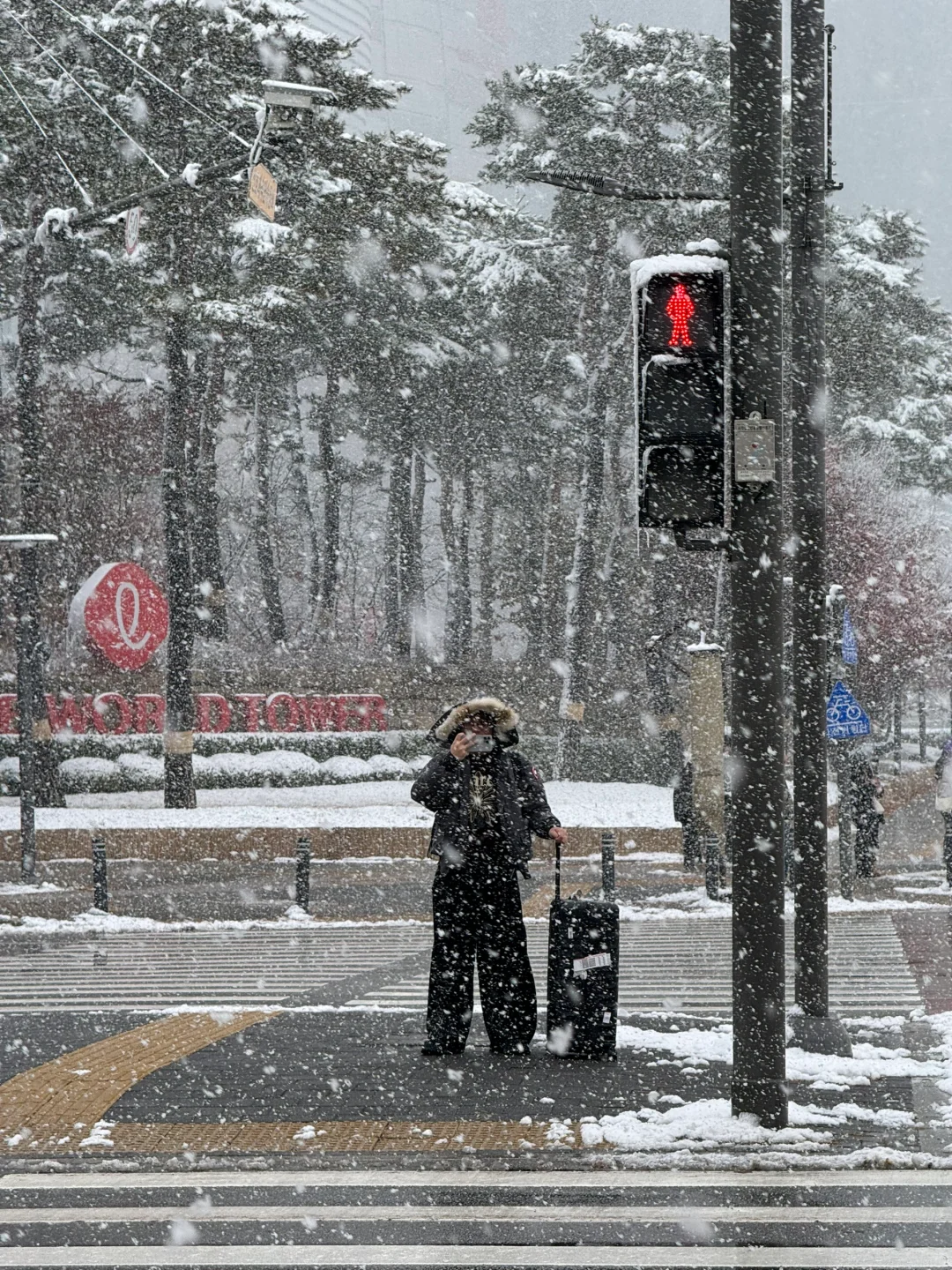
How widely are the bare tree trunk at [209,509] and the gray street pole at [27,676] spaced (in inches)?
692

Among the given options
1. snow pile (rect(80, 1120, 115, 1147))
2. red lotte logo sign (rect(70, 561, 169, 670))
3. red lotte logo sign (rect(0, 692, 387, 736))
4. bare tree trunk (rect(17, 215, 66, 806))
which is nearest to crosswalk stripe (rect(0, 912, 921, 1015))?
snow pile (rect(80, 1120, 115, 1147))

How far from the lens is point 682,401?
696cm

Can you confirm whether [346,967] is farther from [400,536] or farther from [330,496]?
[400,536]

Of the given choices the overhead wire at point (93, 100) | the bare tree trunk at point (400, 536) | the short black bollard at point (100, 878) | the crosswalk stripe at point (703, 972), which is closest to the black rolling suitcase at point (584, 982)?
the crosswalk stripe at point (703, 972)

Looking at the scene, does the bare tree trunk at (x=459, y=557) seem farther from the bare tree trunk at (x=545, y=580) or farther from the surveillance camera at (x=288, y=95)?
the surveillance camera at (x=288, y=95)

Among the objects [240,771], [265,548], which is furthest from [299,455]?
[240,771]

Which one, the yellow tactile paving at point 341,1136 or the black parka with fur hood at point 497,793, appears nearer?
the yellow tactile paving at point 341,1136

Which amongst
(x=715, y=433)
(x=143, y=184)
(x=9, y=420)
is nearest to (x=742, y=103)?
(x=715, y=433)

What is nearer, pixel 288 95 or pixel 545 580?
pixel 288 95

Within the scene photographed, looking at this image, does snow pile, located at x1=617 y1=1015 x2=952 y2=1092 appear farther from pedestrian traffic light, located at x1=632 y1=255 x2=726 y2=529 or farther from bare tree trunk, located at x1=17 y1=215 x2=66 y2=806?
bare tree trunk, located at x1=17 y1=215 x2=66 y2=806

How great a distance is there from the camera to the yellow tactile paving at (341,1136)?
6867 mm

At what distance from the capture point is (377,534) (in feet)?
290

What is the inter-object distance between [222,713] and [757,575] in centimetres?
3201

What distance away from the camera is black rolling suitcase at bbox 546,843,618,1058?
8523 mm
